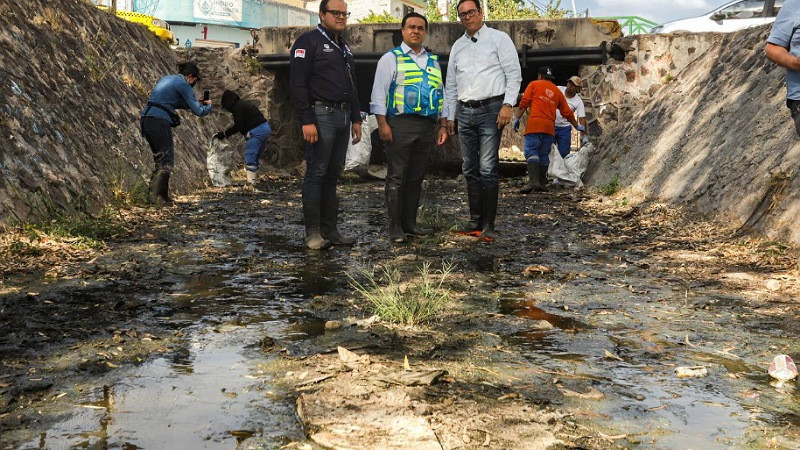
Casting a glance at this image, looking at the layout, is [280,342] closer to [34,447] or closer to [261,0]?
[34,447]

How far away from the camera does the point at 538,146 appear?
13586 millimetres

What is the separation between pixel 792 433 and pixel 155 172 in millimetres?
8739

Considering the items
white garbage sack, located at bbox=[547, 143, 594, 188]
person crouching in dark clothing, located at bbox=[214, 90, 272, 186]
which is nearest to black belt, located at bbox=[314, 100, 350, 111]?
person crouching in dark clothing, located at bbox=[214, 90, 272, 186]

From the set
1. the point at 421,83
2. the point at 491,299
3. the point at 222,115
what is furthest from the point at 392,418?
the point at 222,115

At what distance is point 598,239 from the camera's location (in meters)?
8.22

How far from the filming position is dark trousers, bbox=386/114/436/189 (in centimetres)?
739

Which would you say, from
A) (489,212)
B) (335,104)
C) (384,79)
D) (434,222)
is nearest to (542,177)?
(434,222)

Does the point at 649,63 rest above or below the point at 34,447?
above

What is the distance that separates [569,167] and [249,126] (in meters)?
5.43

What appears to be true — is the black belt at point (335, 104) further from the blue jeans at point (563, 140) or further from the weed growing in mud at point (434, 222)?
the blue jeans at point (563, 140)

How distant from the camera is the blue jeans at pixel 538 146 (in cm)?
1352

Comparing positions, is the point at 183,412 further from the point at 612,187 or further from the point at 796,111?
the point at 612,187

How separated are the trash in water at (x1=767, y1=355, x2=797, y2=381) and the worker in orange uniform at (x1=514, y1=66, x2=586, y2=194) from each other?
9.65 metres

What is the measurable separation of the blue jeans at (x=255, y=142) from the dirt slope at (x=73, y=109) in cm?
83
